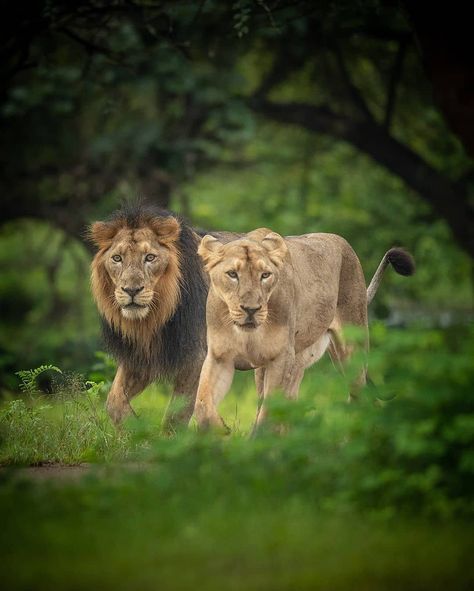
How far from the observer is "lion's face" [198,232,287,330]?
6359mm

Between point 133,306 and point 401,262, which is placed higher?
point 401,262

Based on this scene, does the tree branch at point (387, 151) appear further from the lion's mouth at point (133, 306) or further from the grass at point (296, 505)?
the grass at point (296, 505)

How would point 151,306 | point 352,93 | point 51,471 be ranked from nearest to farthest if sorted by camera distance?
point 51,471, point 151,306, point 352,93

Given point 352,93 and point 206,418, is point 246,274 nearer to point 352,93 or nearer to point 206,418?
point 206,418

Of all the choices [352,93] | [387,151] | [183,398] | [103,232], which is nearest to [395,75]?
[387,151]

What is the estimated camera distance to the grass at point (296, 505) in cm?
407

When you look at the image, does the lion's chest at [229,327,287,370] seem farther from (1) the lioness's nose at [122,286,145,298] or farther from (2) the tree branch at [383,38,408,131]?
(2) the tree branch at [383,38,408,131]

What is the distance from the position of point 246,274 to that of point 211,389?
2.20 ft

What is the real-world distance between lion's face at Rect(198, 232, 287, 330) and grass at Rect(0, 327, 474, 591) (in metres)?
0.91

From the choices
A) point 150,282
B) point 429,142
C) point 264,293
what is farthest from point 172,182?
point 264,293

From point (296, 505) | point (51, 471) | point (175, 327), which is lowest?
point (51, 471)

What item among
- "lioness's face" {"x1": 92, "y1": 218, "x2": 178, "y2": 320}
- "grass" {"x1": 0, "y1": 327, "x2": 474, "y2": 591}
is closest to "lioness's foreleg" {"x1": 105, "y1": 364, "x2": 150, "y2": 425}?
"lioness's face" {"x1": 92, "y1": 218, "x2": 178, "y2": 320}

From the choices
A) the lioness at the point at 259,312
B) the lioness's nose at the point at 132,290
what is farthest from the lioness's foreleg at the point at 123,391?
the lioness at the point at 259,312

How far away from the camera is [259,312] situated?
6363mm
